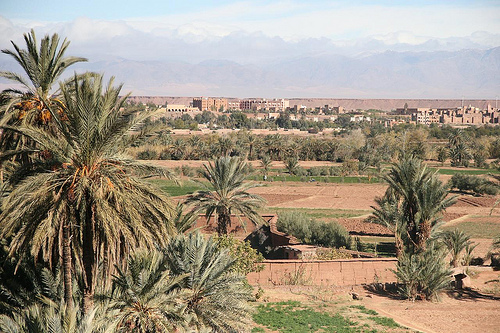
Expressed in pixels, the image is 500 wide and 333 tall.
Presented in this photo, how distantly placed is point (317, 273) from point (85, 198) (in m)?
13.3

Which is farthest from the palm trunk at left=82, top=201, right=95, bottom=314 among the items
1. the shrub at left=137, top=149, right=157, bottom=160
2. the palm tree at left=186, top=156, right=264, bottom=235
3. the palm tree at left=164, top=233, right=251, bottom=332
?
the shrub at left=137, top=149, right=157, bottom=160

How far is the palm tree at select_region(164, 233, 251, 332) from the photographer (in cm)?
1232

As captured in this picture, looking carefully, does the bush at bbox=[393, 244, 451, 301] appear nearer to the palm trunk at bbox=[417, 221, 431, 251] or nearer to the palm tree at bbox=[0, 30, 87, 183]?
the palm trunk at bbox=[417, 221, 431, 251]

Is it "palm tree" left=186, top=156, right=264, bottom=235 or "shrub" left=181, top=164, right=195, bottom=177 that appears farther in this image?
"shrub" left=181, top=164, right=195, bottom=177

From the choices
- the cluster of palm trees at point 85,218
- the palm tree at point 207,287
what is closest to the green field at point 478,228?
the palm tree at point 207,287

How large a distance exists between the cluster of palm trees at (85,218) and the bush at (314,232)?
17.5 meters

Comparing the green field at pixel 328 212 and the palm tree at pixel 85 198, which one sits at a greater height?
the palm tree at pixel 85 198

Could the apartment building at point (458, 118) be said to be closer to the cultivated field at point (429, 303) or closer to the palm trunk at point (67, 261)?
the cultivated field at point (429, 303)

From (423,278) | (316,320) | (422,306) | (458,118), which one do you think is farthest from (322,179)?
(458,118)

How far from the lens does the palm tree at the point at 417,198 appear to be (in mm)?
22156

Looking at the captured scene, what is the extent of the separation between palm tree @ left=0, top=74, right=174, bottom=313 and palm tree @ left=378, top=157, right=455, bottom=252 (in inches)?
582

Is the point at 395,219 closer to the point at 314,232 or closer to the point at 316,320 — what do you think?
the point at 316,320

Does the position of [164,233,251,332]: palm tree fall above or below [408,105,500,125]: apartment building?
below

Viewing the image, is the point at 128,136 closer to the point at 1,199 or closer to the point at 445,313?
the point at 1,199
